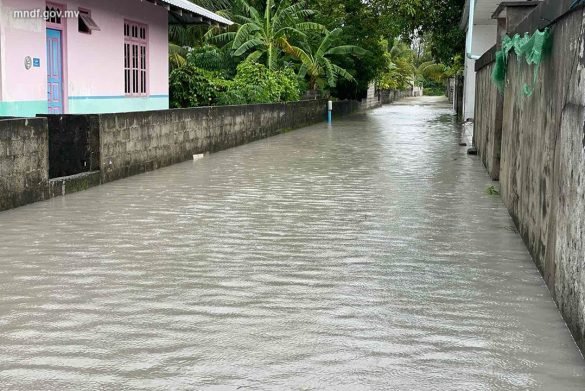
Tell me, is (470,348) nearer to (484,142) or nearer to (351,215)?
(351,215)

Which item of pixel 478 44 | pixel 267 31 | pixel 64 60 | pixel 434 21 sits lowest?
pixel 64 60

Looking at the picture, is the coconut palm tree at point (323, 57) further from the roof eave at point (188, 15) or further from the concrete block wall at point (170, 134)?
the roof eave at point (188, 15)

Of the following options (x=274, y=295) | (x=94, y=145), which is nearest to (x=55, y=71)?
(x=94, y=145)

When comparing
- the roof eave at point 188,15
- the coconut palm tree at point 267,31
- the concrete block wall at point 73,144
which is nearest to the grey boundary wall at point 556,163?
the concrete block wall at point 73,144

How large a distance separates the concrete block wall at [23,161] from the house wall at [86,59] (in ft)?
10.7

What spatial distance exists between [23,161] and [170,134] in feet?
18.5

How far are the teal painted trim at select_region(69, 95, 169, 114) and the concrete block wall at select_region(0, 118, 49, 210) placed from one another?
5.14 m

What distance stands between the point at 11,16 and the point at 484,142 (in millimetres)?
9036

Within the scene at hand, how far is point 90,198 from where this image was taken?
1133 cm

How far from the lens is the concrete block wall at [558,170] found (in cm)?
518

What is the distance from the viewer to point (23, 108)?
1426cm

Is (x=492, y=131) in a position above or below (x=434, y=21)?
below

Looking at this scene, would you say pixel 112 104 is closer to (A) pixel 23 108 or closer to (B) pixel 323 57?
(A) pixel 23 108

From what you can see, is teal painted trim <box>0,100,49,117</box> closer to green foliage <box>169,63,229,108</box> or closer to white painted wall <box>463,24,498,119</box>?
green foliage <box>169,63,229,108</box>
